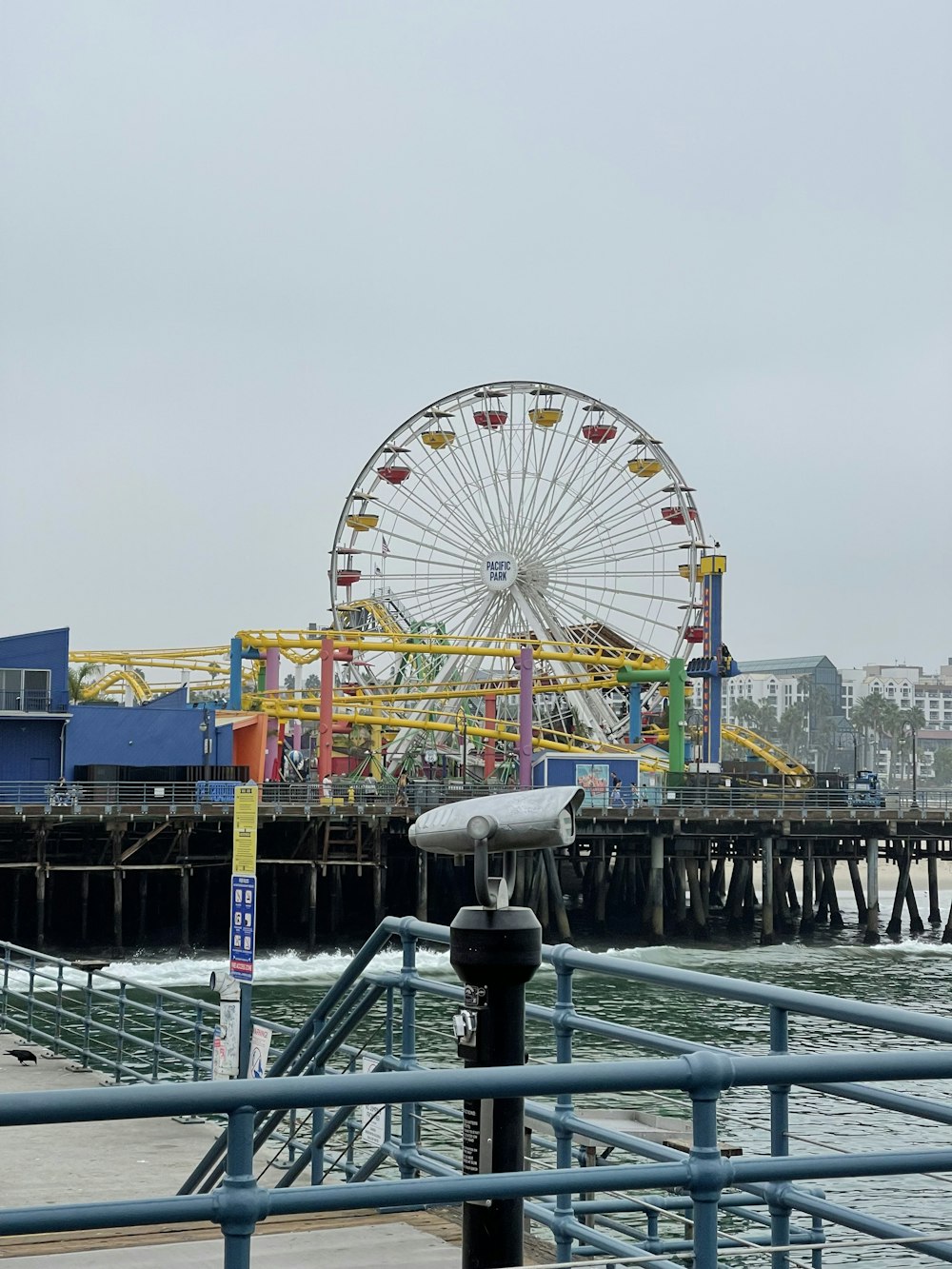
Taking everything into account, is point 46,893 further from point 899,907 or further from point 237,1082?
point 237,1082

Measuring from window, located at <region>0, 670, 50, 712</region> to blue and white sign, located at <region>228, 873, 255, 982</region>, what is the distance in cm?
3104

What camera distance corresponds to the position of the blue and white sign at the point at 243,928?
18.6 metres

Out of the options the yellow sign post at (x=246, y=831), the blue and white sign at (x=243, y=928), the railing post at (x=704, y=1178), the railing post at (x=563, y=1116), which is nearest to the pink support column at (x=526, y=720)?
the yellow sign post at (x=246, y=831)

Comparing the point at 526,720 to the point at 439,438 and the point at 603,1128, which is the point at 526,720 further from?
the point at 603,1128

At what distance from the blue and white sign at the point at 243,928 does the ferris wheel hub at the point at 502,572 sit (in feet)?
144

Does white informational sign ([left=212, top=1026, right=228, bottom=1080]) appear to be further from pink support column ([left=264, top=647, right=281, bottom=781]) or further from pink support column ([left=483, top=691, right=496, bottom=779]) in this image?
pink support column ([left=483, top=691, right=496, bottom=779])

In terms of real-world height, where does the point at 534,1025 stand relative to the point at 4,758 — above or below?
below

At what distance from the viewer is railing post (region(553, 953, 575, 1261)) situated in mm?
5398

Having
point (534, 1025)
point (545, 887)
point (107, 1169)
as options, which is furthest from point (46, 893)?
point (107, 1169)

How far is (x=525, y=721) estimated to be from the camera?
54.0 m

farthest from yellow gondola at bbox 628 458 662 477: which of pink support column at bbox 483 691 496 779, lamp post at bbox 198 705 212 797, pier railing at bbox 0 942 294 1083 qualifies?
pier railing at bbox 0 942 294 1083

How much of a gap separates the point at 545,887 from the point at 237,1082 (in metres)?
45.4

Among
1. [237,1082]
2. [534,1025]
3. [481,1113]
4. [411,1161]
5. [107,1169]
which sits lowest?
[534,1025]

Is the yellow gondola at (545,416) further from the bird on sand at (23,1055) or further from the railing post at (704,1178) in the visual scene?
the railing post at (704,1178)
